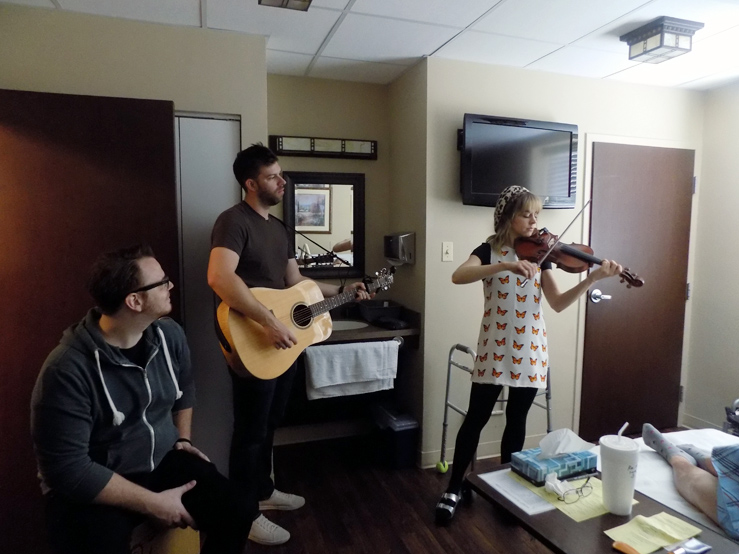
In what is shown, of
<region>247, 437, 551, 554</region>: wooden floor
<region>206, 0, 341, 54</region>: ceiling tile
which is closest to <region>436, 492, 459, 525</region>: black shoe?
<region>247, 437, 551, 554</region>: wooden floor

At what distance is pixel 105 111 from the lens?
1.99m

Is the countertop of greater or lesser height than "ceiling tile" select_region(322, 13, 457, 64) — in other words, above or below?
below

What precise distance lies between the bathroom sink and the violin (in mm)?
1097

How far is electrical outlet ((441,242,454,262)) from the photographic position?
266 centimetres

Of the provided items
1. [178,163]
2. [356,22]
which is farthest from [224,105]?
[356,22]

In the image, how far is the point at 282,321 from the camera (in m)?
1.98

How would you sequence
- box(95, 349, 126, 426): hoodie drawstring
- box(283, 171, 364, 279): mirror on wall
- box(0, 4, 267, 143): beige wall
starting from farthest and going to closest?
box(283, 171, 364, 279): mirror on wall < box(0, 4, 267, 143): beige wall < box(95, 349, 126, 426): hoodie drawstring

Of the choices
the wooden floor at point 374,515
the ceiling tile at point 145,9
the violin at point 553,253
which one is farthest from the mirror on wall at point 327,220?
the violin at point 553,253

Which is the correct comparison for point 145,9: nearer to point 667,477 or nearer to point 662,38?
point 662,38

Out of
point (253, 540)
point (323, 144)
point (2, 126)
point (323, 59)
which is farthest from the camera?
point (323, 144)

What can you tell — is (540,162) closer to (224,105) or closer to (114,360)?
(224,105)

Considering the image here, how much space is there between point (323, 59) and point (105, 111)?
Result: 115 centimetres

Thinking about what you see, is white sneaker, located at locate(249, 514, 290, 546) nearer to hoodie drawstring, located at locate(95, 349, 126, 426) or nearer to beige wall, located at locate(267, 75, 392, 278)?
hoodie drawstring, located at locate(95, 349, 126, 426)

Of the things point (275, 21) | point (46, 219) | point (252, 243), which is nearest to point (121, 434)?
point (252, 243)
